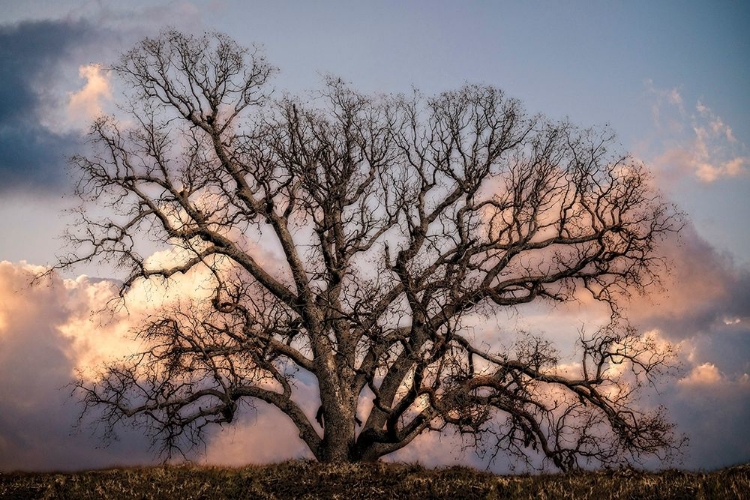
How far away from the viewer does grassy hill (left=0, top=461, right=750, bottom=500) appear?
13516mm

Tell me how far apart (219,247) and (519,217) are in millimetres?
10498

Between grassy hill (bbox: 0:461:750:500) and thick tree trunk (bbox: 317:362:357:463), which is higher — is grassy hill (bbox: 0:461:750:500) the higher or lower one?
the lower one

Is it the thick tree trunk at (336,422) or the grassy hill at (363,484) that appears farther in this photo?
the thick tree trunk at (336,422)

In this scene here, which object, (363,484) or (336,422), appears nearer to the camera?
(363,484)

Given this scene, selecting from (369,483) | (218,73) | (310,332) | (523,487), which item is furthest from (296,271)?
(523,487)

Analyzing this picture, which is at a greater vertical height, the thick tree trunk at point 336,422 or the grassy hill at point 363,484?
the thick tree trunk at point 336,422

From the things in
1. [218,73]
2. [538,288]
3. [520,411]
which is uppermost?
[218,73]

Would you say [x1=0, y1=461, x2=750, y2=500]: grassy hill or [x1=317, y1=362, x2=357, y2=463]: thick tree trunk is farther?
[x1=317, y1=362, x2=357, y2=463]: thick tree trunk

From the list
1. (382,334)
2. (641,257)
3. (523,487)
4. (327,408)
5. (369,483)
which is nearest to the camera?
(523,487)

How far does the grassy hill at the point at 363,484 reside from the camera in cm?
1352

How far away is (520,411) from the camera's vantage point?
20.8 meters

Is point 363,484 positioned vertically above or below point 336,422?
below

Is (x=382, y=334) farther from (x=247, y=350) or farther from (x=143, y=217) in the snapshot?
(x=143, y=217)

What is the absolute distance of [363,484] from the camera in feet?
51.1
